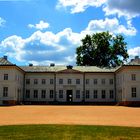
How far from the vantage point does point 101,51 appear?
7081 centimetres

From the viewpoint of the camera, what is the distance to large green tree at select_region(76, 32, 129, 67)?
70.6 meters

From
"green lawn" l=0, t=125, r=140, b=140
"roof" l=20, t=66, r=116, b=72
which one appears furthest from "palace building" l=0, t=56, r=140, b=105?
"green lawn" l=0, t=125, r=140, b=140

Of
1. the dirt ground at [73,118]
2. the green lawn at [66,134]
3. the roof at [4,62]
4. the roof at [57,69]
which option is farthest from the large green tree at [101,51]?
the green lawn at [66,134]

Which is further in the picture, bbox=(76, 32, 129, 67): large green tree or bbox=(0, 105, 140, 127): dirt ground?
bbox=(76, 32, 129, 67): large green tree

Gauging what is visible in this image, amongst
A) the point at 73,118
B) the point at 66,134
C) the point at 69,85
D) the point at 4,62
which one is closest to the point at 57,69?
the point at 69,85

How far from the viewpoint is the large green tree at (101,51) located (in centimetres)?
7062

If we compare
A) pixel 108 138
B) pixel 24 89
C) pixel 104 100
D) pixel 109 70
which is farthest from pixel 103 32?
pixel 108 138

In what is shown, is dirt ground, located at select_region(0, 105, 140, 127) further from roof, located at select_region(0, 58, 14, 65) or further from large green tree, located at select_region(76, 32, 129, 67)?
large green tree, located at select_region(76, 32, 129, 67)

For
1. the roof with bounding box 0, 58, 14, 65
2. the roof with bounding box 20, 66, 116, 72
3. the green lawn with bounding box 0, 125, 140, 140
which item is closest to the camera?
the green lawn with bounding box 0, 125, 140, 140

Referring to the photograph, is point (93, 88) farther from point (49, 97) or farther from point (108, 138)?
point (108, 138)

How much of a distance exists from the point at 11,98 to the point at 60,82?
12.8 m

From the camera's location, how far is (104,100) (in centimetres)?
6225

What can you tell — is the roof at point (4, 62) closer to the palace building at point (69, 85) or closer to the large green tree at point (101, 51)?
the palace building at point (69, 85)

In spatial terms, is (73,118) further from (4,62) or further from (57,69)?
(57,69)
